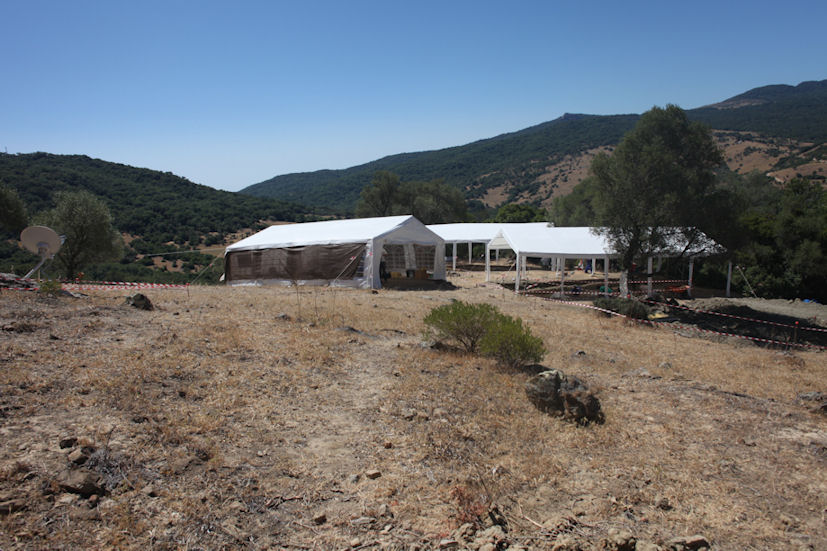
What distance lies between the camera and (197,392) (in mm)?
4918

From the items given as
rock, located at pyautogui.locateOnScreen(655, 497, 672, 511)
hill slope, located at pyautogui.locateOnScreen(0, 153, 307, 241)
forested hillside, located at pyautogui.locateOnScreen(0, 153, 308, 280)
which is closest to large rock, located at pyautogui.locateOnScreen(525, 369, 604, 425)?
rock, located at pyautogui.locateOnScreen(655, 497, 672, 511)

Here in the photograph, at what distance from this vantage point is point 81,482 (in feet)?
9.89

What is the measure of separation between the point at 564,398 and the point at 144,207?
43190mm

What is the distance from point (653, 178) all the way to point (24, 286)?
17138 mm

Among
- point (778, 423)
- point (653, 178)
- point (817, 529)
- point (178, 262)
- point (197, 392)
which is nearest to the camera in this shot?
point (817, 529)

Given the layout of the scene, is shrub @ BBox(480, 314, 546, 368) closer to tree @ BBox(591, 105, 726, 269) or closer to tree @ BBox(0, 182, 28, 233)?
tree @ BBox(591, 105, 726, 269)

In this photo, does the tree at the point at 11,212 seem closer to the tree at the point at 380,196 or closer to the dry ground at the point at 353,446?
the dry ground at the point at 353,446

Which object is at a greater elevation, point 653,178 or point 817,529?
point 653,178

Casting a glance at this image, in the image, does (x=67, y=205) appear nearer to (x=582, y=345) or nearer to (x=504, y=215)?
(x=582, y=345)

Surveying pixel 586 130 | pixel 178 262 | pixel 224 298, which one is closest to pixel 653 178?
pixel 224 298

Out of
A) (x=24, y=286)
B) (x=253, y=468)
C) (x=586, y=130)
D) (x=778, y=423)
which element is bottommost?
(x=778, y=423)

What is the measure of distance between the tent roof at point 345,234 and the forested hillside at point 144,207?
735 cm

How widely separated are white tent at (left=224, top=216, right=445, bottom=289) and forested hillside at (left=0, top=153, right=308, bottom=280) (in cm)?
676

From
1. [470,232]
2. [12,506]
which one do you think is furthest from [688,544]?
[470,232]
